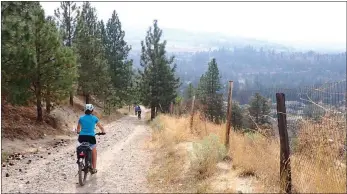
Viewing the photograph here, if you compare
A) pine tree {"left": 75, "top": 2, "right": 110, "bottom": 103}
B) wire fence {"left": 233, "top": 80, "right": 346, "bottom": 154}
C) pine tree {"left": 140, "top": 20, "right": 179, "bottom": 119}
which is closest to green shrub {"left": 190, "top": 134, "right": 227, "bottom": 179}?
wire fence {"left": 233, "top": 80, "right": 346, "bottom": 154}

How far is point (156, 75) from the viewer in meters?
41.6

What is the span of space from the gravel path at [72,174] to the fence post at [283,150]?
2815 mm

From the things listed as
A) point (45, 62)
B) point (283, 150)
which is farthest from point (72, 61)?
point (283, 150)

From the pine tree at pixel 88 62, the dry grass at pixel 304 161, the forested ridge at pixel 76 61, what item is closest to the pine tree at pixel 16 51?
the forested ridge at pixel 76 61

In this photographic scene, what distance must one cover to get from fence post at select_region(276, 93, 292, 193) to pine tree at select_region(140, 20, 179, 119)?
34.1 meters

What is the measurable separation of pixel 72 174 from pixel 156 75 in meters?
32.1

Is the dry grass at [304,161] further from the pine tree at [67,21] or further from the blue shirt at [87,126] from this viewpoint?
the pine tree at [67,21]

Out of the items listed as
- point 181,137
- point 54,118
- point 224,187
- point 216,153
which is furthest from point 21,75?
point 224,187

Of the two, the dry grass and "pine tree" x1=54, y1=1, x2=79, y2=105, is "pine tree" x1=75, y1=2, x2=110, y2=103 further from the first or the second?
the dry grass

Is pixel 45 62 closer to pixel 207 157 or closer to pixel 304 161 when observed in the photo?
pixel 207 157

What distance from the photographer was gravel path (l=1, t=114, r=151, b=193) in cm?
838

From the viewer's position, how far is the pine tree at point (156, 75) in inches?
1640

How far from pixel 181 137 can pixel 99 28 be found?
38.7 metres

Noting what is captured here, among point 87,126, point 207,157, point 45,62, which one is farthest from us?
point 45,62
